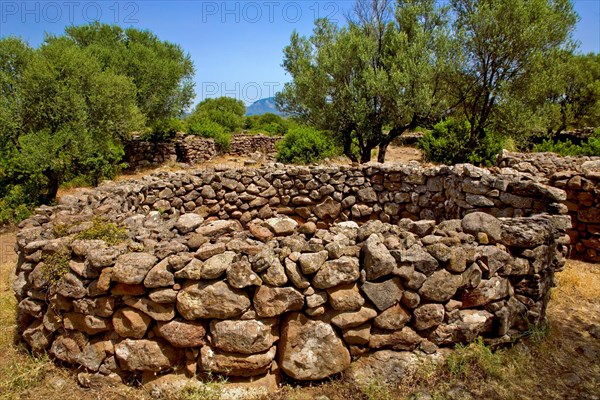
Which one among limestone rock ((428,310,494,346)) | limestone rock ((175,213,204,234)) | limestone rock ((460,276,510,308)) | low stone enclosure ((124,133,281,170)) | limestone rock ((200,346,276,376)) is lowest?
limestone rock ((200,346,276,376))

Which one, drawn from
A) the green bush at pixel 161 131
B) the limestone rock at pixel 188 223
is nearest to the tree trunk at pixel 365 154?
the limestone rock at pixel 188 223

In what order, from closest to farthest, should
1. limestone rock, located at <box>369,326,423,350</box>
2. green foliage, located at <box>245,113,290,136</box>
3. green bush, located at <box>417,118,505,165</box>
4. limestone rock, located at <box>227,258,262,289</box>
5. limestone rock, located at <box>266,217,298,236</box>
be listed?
1. limestone rock, located at <box>227,258,262,289</box>
2. limestone rock, located at <box>369,326,423,350</box>
3. limestone rock, located at <box>266,217,298,236</box>
4. green bush, located at <box>417,118,505,165</box>
5. green foliage, located at <box>245,113,290,136</box>

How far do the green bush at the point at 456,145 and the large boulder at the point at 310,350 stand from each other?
10903 mm

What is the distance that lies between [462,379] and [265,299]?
6.24 ft

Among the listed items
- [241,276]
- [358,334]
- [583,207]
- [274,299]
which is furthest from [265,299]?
[583,207]

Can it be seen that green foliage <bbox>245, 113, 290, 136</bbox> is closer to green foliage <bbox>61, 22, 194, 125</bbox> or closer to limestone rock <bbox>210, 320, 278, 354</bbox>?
green foliage <bbox>61, 22, 194, 125</bbox>

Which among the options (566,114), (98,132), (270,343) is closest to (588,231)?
(270,343)

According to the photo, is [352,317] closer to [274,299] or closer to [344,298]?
[344,298]

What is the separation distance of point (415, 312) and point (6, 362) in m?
4.04

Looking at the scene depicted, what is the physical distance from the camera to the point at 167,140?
1944 cm

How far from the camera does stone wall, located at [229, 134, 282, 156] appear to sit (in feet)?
72.9

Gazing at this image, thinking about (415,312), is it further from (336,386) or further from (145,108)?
(145,108)

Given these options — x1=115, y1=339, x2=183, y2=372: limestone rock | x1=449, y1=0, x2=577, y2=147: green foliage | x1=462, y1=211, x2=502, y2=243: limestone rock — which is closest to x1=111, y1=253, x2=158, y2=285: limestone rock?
x1=115, y1=339, x2=183, y2=372: limestone rock

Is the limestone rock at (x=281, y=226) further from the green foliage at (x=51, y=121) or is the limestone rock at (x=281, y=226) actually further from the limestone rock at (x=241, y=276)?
the green foliage at (x=51, y=121)
